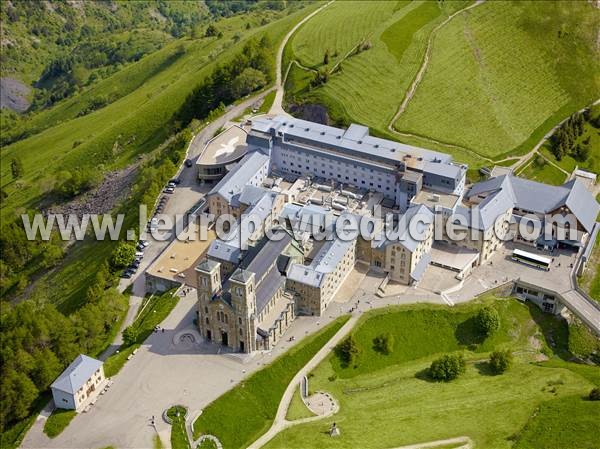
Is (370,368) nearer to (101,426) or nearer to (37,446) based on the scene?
(101,426)

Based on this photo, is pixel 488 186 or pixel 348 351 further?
pixel 488 186

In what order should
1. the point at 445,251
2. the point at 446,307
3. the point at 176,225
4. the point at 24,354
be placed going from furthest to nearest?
the point at 176,225
the point at 445,251
the point at 446,307
the point at 24,354

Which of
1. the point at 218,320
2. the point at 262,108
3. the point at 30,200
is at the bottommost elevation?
the point at 30,200

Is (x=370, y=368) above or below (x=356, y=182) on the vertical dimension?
below

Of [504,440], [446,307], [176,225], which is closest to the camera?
[504,440]

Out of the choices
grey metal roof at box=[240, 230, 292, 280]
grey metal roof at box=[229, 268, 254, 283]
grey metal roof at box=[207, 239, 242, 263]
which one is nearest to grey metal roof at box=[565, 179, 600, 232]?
grey metal roof at box=[240, 230, 292, 280]

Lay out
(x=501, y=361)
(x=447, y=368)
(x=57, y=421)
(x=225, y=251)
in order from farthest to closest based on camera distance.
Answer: (x=225, y=251), (x=501, y=361), (x=447, y=368), (x=57, y=421)

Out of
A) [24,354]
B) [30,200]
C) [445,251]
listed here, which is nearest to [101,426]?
A: [24,354]

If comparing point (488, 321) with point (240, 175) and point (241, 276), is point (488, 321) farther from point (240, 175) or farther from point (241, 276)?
point (240, 175)

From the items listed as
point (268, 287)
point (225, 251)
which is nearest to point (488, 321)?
point (268, 287)
